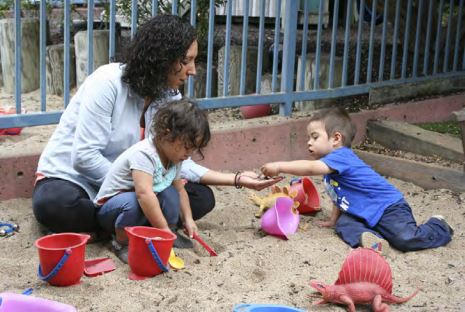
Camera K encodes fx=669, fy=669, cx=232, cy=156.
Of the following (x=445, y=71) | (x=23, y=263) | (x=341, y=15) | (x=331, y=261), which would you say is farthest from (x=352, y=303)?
(x=341, y=15)

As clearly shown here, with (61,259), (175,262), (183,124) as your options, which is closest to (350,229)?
(175,262)

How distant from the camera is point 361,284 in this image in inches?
99.8

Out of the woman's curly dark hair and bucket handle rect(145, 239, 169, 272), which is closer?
bucket handle rect(145, 239, 169, 272)

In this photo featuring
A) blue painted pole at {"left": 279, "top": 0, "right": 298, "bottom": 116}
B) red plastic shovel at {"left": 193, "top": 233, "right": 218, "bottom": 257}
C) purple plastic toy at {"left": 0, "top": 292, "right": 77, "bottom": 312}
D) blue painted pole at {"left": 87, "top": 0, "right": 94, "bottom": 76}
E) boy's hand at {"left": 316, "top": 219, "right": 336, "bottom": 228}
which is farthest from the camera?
blue painted pole at {"left": 279, "top": 0, "right": 298, "bottom": 116}

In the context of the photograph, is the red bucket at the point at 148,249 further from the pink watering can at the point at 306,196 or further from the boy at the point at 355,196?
the pink watering can at the point at 306,196

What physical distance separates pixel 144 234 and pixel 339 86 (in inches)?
124

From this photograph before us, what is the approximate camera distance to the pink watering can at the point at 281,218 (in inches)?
130

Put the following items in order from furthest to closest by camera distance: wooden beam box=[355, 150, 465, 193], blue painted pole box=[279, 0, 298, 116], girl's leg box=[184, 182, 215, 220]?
blue painted pole box=[279, 0, 298, 116] → wooden beam box=[355, 150, 465, 193] → girl's leg box=[184, 182, 215, 220]

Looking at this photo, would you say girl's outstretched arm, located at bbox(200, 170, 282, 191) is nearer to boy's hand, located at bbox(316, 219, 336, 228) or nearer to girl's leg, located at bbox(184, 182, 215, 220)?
girl's leg, located at bbox(184, 182, 215, 220)

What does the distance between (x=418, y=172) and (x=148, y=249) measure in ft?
7.60

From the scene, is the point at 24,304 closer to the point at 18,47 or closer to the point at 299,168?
the point at 299,168

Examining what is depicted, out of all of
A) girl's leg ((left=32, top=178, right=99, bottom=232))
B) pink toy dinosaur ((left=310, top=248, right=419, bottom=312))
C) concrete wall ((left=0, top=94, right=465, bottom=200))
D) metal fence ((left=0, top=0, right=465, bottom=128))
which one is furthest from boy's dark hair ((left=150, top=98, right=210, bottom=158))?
concrete wall ((left=0, top=94, right=465, bottom=200))

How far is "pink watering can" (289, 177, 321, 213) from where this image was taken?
3.74 m

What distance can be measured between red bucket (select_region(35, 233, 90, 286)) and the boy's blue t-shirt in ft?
4.42
